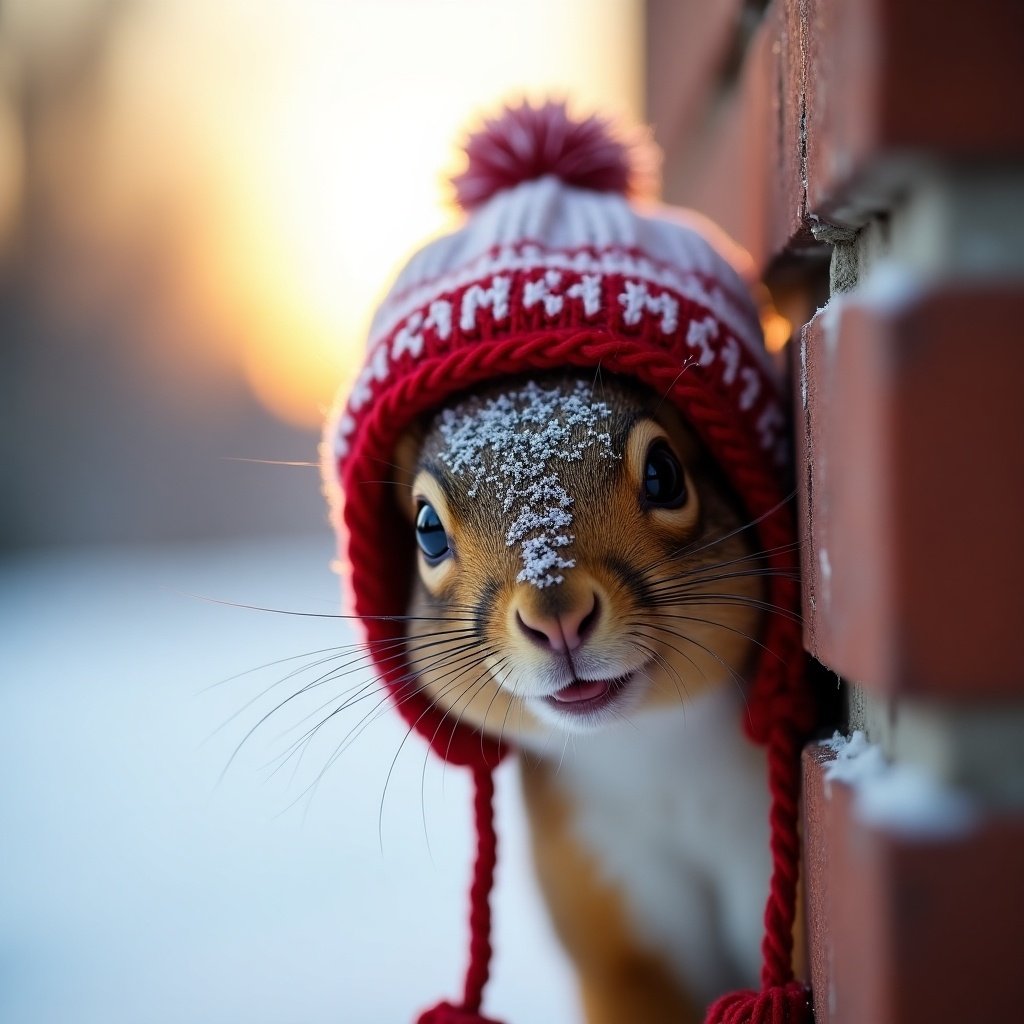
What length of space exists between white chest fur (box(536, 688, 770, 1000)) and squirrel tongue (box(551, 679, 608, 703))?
7cm

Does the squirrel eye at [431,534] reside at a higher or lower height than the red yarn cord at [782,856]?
higher

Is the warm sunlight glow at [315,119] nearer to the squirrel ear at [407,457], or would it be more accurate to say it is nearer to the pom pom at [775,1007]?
the squirrel ear at [407,457]

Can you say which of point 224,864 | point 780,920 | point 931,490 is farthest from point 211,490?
point 931,490

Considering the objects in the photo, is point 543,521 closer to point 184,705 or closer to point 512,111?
point 512,111

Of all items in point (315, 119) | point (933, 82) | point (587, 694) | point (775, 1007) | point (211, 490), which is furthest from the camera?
→ point (211, 490)

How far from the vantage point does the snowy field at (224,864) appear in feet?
3.17

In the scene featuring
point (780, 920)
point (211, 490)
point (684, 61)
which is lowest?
point (780, 920)

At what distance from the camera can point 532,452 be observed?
805 mm

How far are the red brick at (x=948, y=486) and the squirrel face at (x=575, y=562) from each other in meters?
0.32

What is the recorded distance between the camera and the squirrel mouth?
0.78 m

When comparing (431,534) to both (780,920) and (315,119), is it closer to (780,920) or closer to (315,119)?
(780,920)

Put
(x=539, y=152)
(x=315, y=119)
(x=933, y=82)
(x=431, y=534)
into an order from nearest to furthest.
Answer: (x=933, y=82)
(x=431, y=534)
(x=539, y=152)
(x=315, y=119)

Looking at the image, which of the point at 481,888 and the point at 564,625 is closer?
the point at 564,625

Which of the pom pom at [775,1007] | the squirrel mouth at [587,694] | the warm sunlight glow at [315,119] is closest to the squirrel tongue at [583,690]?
the squirrel mouth at [587,694]
